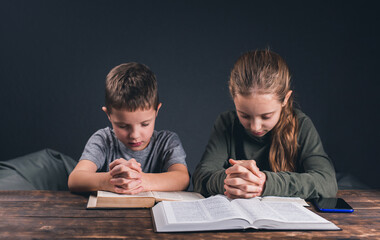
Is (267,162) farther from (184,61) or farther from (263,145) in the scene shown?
(184,61)

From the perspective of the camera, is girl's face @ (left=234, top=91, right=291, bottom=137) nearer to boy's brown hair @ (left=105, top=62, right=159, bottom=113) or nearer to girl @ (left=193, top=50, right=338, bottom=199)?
girl @ (left=193, top=50, right=338, bottom=199)

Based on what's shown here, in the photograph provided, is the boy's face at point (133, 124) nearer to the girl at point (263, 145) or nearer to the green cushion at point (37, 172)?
the girl at point (263, 145)

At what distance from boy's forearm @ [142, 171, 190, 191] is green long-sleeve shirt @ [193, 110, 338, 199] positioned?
0.05 m

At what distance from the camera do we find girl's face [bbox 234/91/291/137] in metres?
1.43

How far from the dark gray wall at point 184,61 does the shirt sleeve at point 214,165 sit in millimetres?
893

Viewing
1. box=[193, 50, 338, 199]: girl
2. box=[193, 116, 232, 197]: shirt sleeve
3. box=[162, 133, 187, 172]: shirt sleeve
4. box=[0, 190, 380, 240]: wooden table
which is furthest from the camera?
box=[162, 133, 187, 172]: shirt sleeve

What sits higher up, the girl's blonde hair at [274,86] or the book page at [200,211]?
the girl's blonde hair at [274,86]

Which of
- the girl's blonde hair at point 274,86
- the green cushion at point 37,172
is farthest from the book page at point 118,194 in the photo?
the green cushion at point 37,172

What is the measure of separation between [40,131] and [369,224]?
1.95m

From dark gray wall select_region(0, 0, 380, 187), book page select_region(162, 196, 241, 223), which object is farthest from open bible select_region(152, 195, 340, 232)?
dark gray wall select_region(0, 0, 380, 187)

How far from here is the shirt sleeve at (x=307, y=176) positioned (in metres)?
1.29

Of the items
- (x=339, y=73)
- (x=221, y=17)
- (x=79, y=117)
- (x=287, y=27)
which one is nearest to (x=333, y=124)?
(x=339, y=73)

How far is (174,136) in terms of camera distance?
69.3 inches

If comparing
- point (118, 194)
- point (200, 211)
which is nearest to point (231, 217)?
point (200, 211)
